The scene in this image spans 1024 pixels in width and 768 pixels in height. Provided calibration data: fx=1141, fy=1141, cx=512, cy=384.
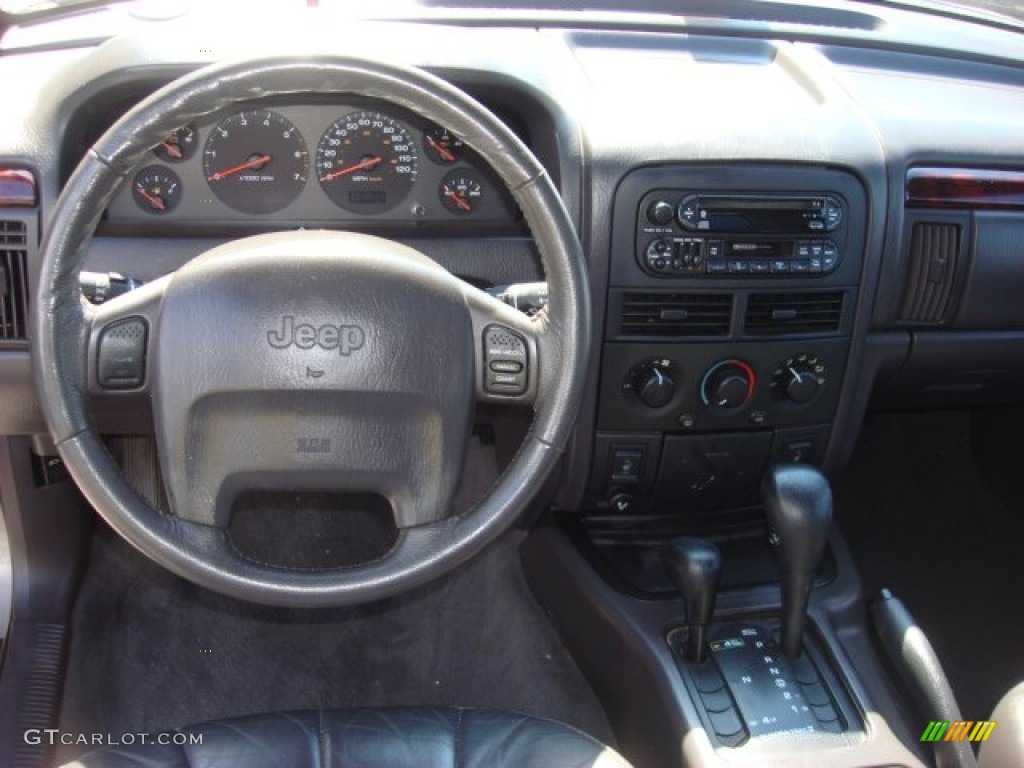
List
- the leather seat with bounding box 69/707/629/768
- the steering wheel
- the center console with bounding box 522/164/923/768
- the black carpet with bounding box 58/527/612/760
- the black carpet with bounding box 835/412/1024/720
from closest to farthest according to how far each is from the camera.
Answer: the steering wheel < the leather seat with bounding box 69/707/629/768 < the center console with bounding box 522/164/923/768 < the black carpet with bounding box 58/527/612/760 < the black carpet with bounding box 835/412/1024/720

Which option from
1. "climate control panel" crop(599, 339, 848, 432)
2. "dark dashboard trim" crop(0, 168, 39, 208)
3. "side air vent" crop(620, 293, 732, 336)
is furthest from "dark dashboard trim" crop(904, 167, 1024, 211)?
"dark dashboard trim" crop(0, 168, 39, 208)

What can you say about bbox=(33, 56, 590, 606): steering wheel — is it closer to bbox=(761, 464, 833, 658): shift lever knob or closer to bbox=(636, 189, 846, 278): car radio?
bbox=(636, 189, 846, 278): car radio

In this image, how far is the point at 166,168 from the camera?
1.81 meters

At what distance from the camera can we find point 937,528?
2.71 metres

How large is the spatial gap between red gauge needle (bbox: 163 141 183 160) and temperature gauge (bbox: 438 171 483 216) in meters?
0.42

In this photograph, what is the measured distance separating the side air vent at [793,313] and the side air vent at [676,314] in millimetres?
48

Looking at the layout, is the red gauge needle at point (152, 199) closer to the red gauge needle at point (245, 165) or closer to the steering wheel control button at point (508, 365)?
the red gauge needle at point (245, 165)

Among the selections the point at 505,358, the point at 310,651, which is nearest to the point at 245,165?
the point at 505,358

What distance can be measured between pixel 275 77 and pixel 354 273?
258mm

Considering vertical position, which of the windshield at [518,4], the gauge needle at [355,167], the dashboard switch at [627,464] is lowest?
the dashboard switch at [627,464]

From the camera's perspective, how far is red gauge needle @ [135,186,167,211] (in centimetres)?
182

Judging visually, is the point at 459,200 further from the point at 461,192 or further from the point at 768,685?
the point at 768,685

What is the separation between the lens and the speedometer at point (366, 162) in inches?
71.2

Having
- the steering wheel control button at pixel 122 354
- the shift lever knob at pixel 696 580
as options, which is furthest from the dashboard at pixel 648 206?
the shift lever knob at pixel 696 580
